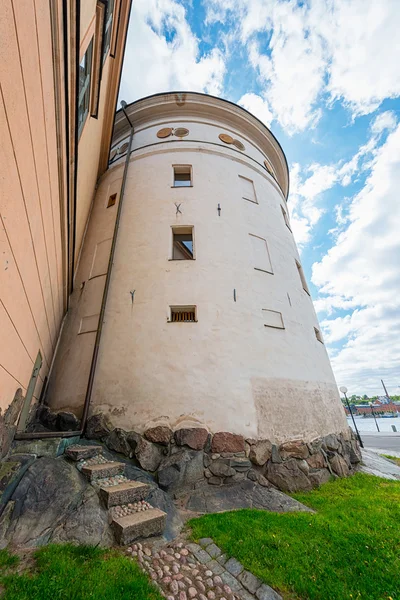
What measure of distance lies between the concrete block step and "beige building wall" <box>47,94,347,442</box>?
158cm

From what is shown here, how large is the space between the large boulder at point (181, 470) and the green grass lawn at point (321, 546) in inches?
35.8

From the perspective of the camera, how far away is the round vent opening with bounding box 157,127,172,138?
10.1 metres

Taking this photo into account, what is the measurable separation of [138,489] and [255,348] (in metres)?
3.63

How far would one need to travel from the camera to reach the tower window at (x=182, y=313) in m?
6.28

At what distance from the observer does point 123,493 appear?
3.33 meters

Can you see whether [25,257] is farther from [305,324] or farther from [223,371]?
[305,324]

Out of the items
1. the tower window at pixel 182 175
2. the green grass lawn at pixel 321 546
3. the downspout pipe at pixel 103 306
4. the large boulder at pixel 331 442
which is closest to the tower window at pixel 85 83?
the downspout pipe at pixel 103 306

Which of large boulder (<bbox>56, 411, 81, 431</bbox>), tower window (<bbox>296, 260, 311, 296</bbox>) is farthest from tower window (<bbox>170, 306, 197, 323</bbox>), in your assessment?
tower window (<bbox>296, 260, 311, 296</bbox>)

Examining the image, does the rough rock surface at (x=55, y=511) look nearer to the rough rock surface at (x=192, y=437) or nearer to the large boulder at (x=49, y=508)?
the large boulder at (x=49, y=508)

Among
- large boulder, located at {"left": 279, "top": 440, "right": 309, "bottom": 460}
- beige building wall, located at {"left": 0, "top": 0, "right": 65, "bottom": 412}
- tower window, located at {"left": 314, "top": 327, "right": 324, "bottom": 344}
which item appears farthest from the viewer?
tower window, located at {"left": 314, "top": 327, "right": 324, "bottom": 344}

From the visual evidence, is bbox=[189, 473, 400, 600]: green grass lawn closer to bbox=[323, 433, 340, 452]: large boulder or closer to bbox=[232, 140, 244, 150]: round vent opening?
bbox=[323, 433, 340, 452]: large boulder

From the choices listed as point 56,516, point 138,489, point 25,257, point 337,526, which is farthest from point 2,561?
point 337,526

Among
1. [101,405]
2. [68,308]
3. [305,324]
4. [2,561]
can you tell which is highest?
[68,308]

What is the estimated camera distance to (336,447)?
20.3 feet
